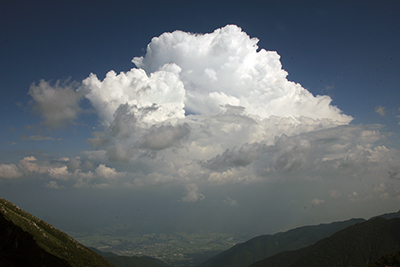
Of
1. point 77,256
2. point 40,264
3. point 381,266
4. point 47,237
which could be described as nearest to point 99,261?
point 77,256

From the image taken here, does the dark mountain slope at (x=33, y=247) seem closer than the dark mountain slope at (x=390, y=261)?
Yes

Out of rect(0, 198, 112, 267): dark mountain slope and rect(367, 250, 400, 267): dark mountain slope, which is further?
rect(367, 250, 400, 267): dark mountain slope

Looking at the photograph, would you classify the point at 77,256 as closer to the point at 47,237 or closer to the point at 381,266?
the point at 47,237

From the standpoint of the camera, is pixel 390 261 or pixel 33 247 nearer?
pixel 33 247

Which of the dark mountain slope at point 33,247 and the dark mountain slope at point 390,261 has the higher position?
the dark mountain slope at point 33,247

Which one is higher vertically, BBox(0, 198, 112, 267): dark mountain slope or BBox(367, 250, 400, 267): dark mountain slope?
BBox(0, 198, 112, 267): dark mountain slope

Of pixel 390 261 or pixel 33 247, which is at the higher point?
pixel 33 247

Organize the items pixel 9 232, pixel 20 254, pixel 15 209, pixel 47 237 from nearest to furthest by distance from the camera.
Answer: pixel 20 254
pixel 9 232
pixel 47 237
pixel 15 209

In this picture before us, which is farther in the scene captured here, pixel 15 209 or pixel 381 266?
pixel 381 266
